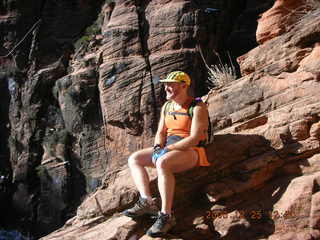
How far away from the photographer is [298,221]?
367 cm

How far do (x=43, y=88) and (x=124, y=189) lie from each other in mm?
8077

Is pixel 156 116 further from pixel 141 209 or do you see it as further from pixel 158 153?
pixel 141 209

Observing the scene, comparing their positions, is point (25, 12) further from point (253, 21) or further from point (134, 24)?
point (253, 21)

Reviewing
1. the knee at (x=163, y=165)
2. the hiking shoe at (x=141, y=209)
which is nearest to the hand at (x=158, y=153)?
the knee at (x=163, y=165)

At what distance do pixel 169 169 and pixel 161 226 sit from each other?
528 mm

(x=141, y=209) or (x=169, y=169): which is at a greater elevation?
(x=169, y=169)

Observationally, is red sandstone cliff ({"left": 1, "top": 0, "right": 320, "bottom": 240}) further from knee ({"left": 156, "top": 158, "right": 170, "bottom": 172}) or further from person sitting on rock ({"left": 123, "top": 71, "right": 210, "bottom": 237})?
knee ({"left": 156, "top": 158, "right": 170, "bottom": 172})

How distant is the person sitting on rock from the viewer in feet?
11.9

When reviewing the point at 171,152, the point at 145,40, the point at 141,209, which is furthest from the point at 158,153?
the point at 145,40

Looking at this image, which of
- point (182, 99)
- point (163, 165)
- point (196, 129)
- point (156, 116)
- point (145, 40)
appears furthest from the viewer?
point (145, 40)

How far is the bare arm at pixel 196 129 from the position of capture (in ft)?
12.5

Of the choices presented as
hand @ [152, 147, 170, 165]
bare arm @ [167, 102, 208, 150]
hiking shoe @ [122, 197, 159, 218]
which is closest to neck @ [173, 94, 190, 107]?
bare arm @ [167, 102, 208, 150]

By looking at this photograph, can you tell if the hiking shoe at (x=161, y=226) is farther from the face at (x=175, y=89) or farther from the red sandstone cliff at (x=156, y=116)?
the face at (x=175, y=89)

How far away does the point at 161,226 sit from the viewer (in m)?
3.55
